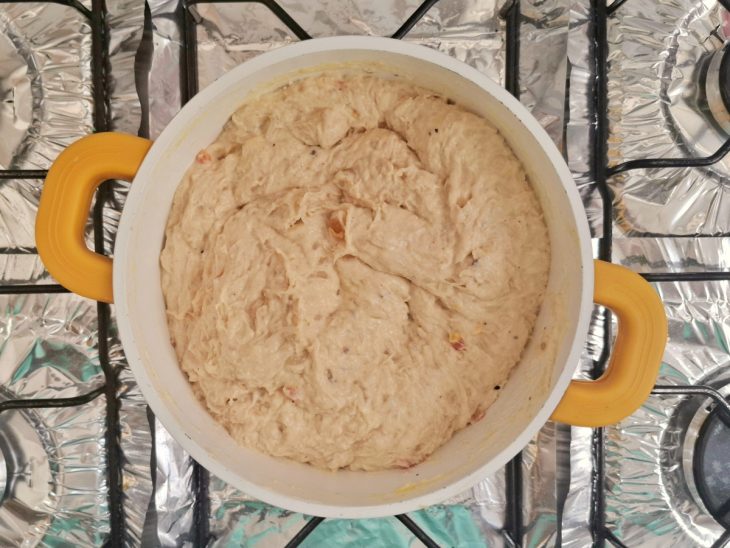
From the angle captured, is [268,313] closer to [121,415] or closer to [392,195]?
[392,195]

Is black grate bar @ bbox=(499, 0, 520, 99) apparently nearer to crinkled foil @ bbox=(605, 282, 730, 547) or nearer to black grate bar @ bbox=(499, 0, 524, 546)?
black grate bar @ bbox=(499, 0, 524, 546)

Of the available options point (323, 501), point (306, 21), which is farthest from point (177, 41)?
point (323, 501)

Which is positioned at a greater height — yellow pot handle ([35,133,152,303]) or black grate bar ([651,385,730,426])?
yellow pot handle ([35,133,152,303])

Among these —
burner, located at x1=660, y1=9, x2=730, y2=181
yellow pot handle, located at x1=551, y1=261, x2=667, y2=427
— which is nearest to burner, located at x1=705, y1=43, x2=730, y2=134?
burner, located at x1=660, y1=9, x2=730, y2=181

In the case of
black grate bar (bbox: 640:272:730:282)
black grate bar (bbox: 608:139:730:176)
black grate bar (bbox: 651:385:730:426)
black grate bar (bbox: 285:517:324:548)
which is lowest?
black grate bar (bbox: 285:517:324:548)

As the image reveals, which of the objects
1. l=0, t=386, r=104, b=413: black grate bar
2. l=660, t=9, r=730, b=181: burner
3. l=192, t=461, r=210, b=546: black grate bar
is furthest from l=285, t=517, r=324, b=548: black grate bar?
l=660, t=9, r=730, b=181: burner

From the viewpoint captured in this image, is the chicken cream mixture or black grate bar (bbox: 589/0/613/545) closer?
the chicken cream mixture

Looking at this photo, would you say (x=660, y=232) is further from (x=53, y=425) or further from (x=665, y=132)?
(x=53, y=425)
